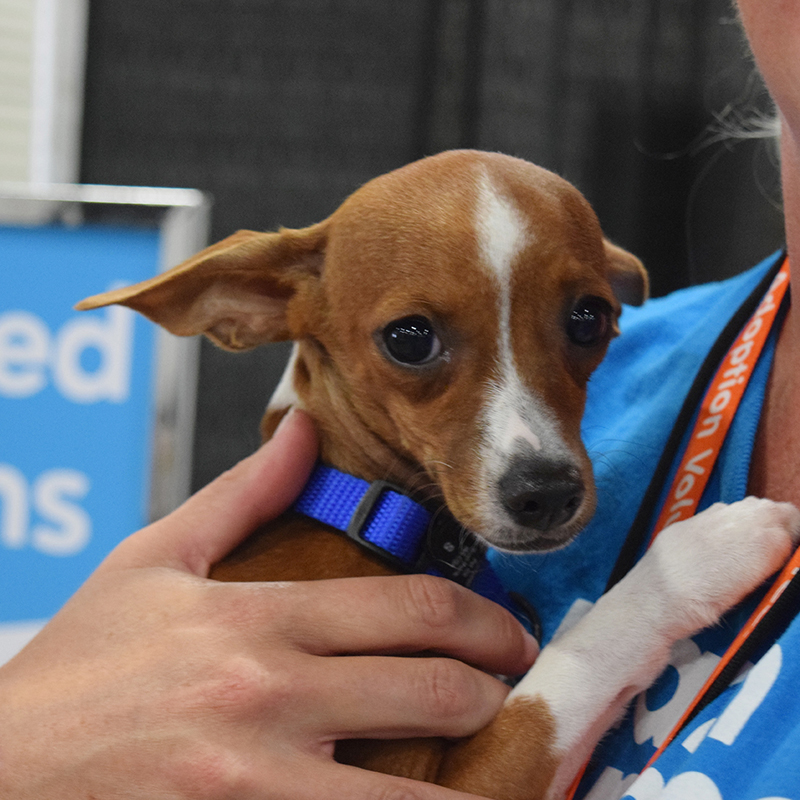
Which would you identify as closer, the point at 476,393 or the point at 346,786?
the point at 346,786

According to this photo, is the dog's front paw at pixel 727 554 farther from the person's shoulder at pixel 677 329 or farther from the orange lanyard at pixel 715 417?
the person's shoulder at pixel 677 329

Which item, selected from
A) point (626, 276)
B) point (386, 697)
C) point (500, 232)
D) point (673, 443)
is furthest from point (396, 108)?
point (386, 697)

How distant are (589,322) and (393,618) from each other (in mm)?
539

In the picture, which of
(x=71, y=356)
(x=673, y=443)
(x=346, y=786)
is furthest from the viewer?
(x=71, y=356)

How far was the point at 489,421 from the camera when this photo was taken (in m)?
1.16

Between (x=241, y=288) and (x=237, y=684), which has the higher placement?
(x=241, y=288)

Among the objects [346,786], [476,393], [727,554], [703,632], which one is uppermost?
[476,393]

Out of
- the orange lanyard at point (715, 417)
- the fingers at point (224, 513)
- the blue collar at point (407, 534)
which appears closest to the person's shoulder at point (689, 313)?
the orange lanyard at point (715, 417)

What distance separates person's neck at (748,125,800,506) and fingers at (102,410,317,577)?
0.63 meters

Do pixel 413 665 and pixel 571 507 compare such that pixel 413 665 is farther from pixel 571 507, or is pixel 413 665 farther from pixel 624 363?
pixel 624 363

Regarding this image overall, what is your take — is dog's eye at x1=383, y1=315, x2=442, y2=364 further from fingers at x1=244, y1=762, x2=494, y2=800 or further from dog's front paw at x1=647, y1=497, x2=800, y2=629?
fingers at x1=244, y1=762, x2=494, y2=800

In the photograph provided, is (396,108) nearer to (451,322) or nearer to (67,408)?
(67,408)

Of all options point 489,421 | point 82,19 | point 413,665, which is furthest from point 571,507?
point 82,19

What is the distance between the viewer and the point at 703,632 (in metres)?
1.05
